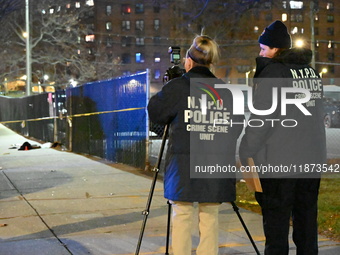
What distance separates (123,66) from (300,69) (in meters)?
83.6

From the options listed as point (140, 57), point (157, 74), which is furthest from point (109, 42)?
point (157, 74)

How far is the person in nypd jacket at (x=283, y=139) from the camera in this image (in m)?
4.09

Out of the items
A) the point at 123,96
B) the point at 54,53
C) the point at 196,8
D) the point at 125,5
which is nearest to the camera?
the point at 123,96

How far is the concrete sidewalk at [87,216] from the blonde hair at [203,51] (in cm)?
214

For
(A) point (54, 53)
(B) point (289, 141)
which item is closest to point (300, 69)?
(B) point (289, 141)

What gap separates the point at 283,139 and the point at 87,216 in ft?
11.9

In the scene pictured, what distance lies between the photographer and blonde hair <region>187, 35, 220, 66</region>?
4227mm

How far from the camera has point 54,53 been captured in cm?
3981

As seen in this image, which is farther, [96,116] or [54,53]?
[54,53]

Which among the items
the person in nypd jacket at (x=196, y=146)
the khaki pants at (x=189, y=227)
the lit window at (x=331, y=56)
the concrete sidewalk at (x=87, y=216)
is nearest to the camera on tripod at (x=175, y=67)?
the person in nypd jacket at (x=196, y=146)

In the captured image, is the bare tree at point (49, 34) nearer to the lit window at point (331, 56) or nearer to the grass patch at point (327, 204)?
the grass patch at point (327, 204)

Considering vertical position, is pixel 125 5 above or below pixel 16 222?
above

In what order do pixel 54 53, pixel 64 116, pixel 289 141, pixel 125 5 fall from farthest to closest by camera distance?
pixel 125 5, pixel 54 53, pixel 64 116, pixel 289 141

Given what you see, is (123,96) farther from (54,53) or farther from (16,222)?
(54,53)
